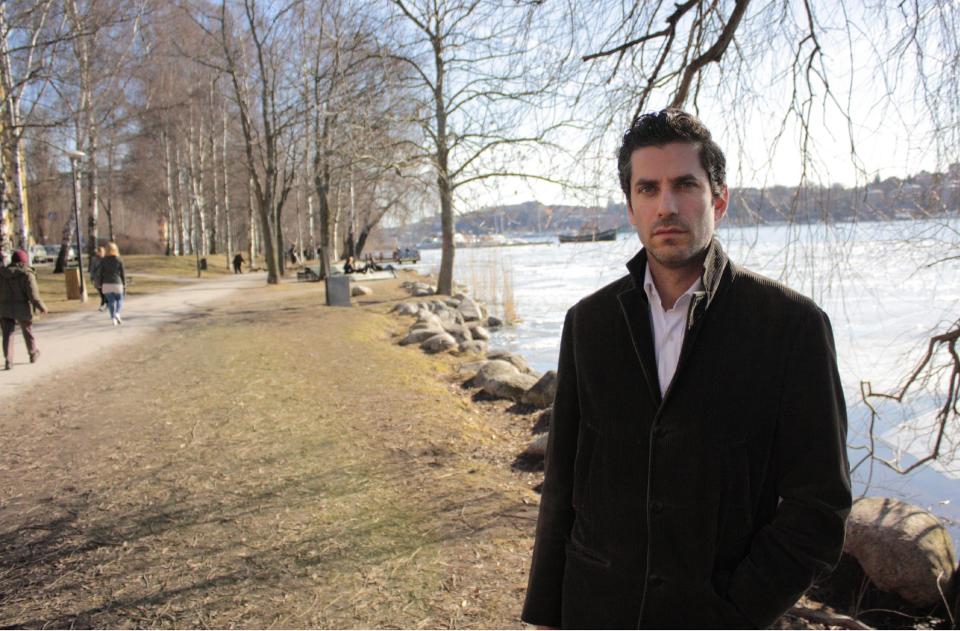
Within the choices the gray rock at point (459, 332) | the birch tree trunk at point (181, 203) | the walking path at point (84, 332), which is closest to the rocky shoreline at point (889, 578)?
the walking path at point (84, 332)

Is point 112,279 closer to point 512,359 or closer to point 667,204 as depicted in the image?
point 512,359

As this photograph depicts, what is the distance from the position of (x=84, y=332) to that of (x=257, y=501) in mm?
10610

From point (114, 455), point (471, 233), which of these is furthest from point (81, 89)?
point (114, 455)

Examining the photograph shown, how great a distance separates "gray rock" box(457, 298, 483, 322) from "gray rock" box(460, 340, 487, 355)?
4567mm

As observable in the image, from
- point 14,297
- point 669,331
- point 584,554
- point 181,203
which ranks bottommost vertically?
point 584,554

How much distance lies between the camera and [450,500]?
17.0 feet

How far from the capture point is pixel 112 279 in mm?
14164

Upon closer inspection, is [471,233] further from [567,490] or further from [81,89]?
[567,490]

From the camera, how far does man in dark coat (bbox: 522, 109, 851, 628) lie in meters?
1.55

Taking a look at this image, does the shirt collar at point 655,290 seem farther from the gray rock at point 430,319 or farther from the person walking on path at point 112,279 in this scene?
Answer: the person walking on path at point 112,279

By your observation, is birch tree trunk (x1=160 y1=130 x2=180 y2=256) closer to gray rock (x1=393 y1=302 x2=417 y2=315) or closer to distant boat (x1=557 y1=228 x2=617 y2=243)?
gray rock (x1=393 y1=302 x2=417 y2=315)

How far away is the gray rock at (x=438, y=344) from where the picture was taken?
1314cm

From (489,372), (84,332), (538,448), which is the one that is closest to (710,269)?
(538,448)

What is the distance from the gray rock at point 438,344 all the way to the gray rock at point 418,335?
405 millimetres
